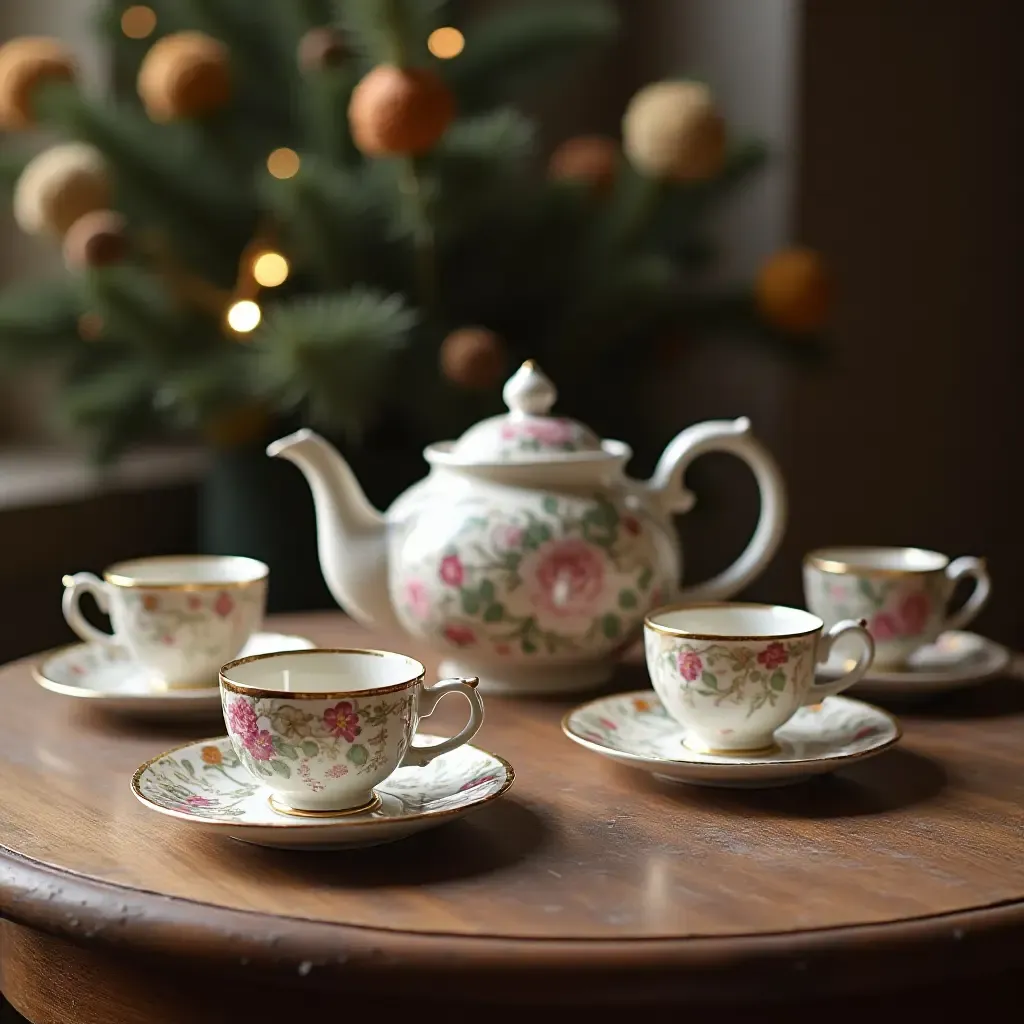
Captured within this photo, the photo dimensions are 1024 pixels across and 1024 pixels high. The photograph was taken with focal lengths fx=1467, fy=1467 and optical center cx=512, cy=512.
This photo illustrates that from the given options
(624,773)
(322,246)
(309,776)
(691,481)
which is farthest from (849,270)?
(309,776)

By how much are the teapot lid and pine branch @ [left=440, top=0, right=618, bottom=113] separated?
2.28 ft

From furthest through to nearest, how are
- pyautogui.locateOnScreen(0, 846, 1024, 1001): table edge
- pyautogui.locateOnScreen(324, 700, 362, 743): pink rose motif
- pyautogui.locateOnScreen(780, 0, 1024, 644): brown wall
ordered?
pyautogui.locateOnScreen(780, 0, 1024, 644): brown wall → pyautogui.locateOnScreen(324, 700, 362, 743): pink rose motif → pyautogui.locateOnScreen(0, 846, 1024, 1001): table edge

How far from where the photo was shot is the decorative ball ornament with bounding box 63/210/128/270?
148 centimetres

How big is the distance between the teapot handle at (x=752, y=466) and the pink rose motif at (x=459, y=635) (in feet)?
0.57

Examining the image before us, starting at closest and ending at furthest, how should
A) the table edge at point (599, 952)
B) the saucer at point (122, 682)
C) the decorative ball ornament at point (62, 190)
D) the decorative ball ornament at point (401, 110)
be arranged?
the table edge at point (599, 952), the saucer at point (122, 682), the decorative ball ornament at point (401, 110), the decorative ball ornament at point (62, 190)

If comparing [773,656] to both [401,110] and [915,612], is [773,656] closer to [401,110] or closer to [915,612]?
[915,612]

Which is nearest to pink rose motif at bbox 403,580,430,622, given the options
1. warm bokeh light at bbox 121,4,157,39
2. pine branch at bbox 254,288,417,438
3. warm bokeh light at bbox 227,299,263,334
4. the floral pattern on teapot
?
the floral pattern on teapot

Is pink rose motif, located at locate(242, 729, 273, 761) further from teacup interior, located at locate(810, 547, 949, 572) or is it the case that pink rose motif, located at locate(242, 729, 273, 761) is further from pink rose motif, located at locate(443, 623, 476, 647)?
teacup interior, located at locate(810, 547, 949, 572)

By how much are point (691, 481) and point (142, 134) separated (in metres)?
0.74

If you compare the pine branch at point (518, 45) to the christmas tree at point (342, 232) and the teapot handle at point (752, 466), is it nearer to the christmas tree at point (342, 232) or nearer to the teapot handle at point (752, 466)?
the christmas tree at point (342, 232)

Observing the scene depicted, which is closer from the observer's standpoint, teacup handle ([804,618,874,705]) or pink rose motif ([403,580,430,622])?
teacup handle ([804,618,874,705])

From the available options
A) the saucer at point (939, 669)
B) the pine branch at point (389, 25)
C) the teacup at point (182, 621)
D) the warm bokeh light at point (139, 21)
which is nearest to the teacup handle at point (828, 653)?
the saucer at point (939, 669)

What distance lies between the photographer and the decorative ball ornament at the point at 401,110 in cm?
130

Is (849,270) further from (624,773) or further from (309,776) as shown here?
(309,776)
